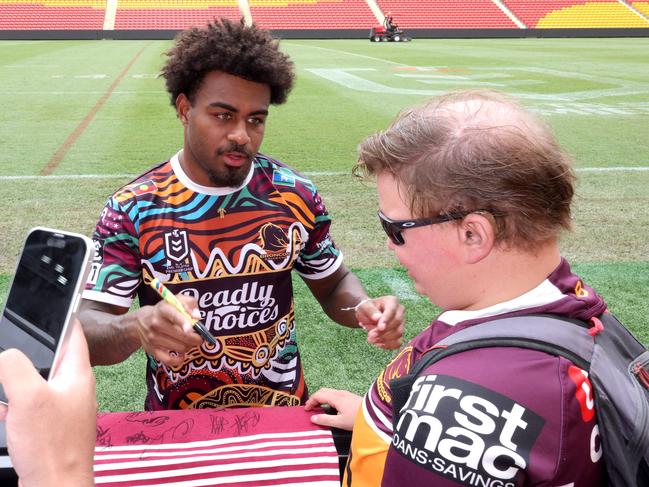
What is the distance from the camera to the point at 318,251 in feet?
8.09

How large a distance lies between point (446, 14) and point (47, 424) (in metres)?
45.4

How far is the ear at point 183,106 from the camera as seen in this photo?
2416mm

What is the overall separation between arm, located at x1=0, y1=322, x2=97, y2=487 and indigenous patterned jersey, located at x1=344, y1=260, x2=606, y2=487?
0.50 m

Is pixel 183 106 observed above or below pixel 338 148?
above

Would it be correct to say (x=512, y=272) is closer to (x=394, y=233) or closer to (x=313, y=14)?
(x=394, y=233)

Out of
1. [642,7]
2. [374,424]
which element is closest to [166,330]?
[374,424]

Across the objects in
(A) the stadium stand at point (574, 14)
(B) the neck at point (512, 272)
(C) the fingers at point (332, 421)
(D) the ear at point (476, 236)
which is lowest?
(C) the fingers at point (332, 421)

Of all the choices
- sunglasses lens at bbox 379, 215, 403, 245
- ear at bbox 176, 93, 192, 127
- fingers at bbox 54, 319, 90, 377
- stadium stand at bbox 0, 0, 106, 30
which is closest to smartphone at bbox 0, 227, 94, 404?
fingers at bbox 54, 319, 90, 377

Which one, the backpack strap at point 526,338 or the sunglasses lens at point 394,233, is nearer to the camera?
the backpack strap at point 526,338

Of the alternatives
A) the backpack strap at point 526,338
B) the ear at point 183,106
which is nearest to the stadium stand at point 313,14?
the ear at point 183,106

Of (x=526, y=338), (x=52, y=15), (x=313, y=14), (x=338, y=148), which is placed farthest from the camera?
(x=313, y=14)

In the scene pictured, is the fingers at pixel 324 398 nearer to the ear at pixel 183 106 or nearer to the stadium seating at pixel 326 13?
the ear at pixel 183 106

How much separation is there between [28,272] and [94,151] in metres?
8.01

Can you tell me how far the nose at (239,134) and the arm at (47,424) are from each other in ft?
4.44
